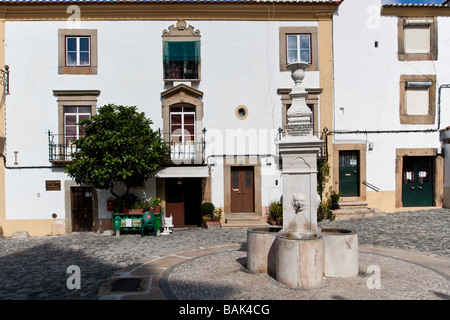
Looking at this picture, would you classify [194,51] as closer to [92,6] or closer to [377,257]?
[92,6]

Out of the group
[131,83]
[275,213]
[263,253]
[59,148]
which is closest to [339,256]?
[263,253]

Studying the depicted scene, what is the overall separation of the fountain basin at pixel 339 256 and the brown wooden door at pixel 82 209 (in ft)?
31.2

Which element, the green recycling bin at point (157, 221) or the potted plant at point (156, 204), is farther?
the potted plant at point (156, 204)

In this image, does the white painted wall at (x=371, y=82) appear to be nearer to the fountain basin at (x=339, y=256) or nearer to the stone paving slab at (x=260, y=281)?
the stone paving slab at (x=260, y=281)

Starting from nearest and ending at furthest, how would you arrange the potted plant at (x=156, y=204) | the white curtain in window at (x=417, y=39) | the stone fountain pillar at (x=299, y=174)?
the stone fountain pillar at (x=299, y=174) < the potted plant at (x=156, y=204) < the white curtain in window at (x=417, y=39)

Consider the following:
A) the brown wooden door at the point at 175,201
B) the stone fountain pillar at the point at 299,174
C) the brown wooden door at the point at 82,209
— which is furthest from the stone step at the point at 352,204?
the brown wooden door at the point at 82,209

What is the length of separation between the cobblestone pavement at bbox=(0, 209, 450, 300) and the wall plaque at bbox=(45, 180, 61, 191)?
1.73 m

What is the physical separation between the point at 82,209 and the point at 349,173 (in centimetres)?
1027

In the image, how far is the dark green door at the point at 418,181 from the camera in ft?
46.2

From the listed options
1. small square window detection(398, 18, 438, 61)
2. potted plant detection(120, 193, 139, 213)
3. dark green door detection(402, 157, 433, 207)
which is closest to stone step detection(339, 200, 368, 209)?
dark green door detection(402, 157, 433, 207)

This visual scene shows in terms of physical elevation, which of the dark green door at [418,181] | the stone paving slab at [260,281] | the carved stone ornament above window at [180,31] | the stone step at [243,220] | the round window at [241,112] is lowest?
the stone step at [243,220]

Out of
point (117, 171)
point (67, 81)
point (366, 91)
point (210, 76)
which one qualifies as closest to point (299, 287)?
point (117, 171)

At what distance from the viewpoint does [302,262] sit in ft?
18.4
